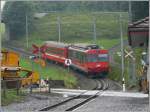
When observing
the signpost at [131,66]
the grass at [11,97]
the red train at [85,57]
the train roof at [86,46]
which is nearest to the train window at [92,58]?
the red train at [85,57]

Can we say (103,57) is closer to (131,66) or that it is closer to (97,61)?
(97,61)

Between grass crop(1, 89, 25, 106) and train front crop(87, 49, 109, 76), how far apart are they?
9.47 metres

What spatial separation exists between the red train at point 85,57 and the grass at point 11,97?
8925 mm

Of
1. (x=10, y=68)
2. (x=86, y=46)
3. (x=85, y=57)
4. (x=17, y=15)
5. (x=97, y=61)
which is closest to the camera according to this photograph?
(x=10, y=68)

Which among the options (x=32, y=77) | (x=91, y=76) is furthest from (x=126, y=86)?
(x=91, y=76)

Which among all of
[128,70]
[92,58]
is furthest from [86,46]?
[128,70]

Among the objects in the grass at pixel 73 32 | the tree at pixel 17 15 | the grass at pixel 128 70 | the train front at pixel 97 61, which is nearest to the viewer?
the tree at pixel 17 15

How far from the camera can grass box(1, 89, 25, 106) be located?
41.9ft

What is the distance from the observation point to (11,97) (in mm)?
13609

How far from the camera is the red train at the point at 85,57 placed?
24.2 metres

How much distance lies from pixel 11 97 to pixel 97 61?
1192 cm

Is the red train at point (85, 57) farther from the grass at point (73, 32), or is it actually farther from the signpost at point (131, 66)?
the signpost at point (131, 66)

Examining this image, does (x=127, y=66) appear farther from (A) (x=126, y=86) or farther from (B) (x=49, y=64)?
(B) (x=49, y=64)

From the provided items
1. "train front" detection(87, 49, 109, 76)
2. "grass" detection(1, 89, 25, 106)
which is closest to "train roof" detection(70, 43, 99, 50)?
"train front" detection(87, 49, 109, 76)
